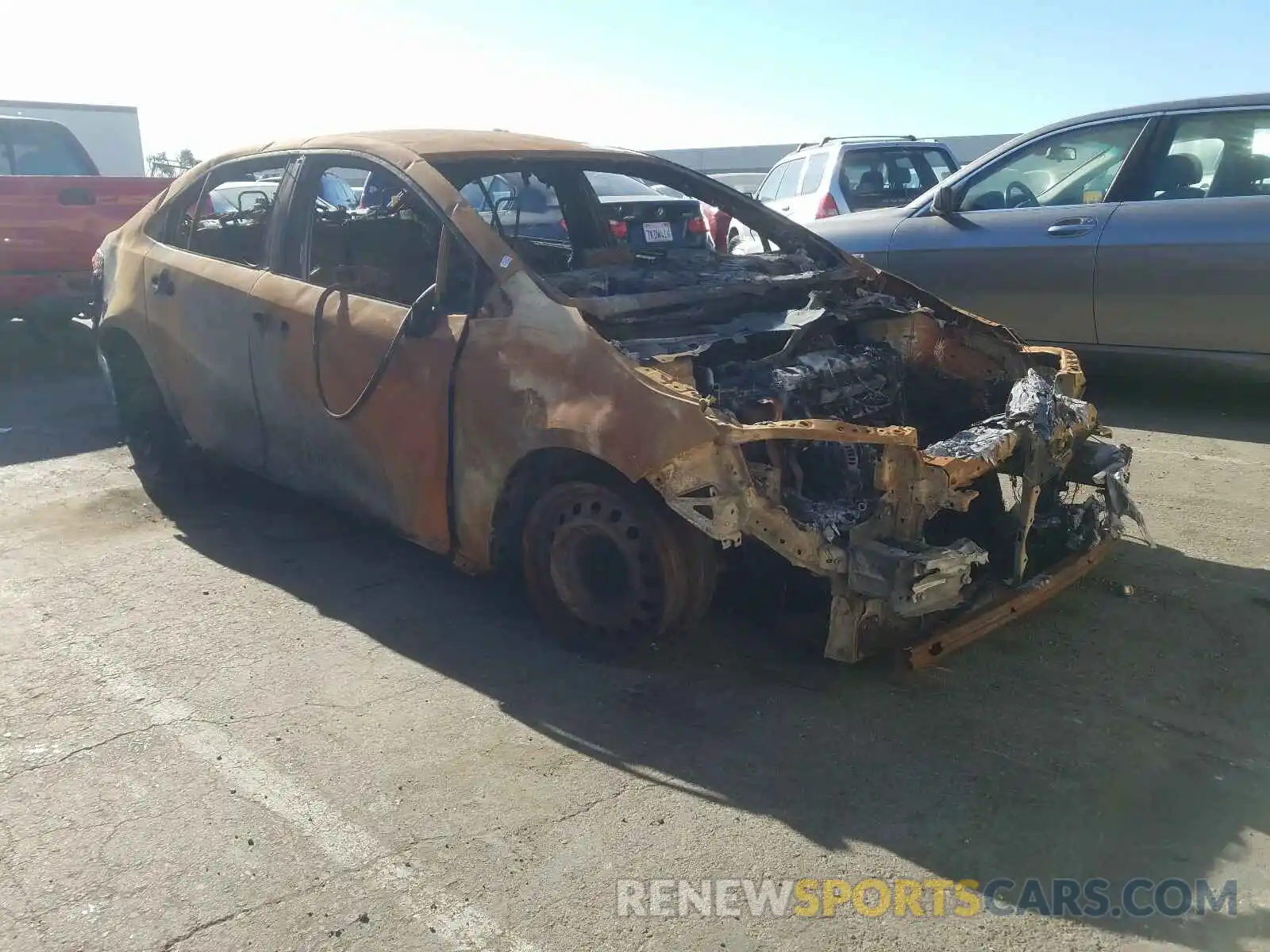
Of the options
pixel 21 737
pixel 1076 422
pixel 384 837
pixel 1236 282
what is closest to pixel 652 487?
pixel 384 837

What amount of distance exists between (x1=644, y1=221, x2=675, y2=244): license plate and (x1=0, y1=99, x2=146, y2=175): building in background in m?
19.6

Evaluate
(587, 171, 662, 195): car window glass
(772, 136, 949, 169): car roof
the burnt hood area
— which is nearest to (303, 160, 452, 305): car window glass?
the burnt hood area

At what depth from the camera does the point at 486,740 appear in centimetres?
321

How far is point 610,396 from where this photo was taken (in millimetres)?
3316

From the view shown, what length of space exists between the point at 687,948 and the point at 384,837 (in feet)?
2.77

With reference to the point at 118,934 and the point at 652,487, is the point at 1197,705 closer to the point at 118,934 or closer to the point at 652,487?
the point at 652,487

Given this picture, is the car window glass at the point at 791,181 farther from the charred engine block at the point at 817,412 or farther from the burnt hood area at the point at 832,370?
the charred engine block at the point at 817,412

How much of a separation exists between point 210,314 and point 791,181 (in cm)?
730

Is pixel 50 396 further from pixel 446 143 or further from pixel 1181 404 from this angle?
pixel 1181 404

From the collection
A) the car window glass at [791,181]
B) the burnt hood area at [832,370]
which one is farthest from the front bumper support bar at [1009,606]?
the car window glass at [791,181]

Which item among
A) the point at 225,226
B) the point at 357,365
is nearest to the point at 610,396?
the point at 357,365

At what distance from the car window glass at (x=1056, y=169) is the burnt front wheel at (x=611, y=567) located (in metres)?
4.40

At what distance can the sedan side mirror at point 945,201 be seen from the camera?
22.6 feet

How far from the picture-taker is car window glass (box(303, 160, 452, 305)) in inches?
166
